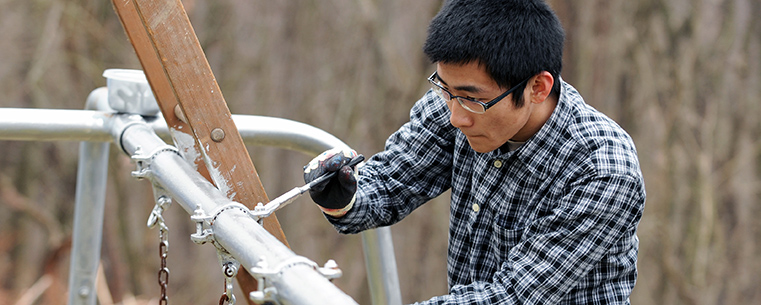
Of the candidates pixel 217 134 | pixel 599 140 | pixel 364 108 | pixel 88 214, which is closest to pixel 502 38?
pixel 599 140

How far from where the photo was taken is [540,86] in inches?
45.4

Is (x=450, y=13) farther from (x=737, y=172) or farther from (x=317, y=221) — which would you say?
(x=737, y=172)

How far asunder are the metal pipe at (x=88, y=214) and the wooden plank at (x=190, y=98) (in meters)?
0.37

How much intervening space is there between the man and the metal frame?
0.54 feet

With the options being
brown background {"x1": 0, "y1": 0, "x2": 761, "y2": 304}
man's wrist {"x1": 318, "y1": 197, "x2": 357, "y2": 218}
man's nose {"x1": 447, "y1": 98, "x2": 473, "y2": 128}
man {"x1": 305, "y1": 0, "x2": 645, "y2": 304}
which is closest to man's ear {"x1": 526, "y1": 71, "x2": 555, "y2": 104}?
man {"x1": 305, "y1": 0, "x2": 645, "y2": 304}

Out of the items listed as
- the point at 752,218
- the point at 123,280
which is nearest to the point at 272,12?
the point at 123,280

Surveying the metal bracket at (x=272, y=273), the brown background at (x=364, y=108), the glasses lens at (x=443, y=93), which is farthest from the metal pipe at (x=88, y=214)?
Result: the brown background at (x=364, y=108)

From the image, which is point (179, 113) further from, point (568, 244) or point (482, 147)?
point (568, 244)

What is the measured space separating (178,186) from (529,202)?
22.8 inches

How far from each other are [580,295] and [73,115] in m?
0.96

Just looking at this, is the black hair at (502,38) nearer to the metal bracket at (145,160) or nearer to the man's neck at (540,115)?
the man's neck at (540,115)

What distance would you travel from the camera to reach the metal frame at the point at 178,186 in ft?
2.50

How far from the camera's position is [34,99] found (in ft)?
8.36

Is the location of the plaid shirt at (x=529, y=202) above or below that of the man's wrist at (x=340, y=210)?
below
